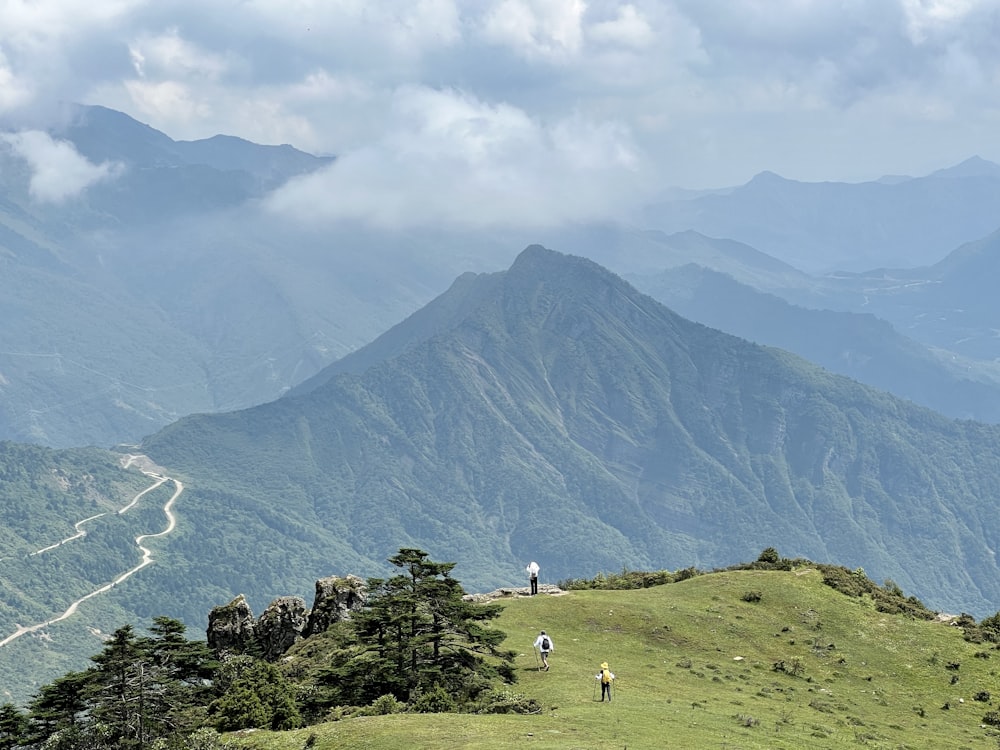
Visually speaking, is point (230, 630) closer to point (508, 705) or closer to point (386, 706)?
point (386, 706)

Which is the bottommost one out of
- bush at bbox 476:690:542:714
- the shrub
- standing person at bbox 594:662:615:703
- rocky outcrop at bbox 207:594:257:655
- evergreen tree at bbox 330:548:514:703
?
bush at bbox 476:690:542:714

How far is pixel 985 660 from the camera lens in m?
56.1

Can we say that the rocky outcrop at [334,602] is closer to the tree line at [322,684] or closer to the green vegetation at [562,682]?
the green vegetation at [562,682]

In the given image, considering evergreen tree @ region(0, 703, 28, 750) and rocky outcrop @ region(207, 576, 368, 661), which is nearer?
evergreen tree @ region(0, 703, 28, 750)

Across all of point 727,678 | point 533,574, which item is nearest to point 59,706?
point 533,574

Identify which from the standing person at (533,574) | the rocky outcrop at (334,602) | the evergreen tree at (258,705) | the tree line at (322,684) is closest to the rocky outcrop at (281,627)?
the rocky outcrop at (334,602)

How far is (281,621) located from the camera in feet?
230

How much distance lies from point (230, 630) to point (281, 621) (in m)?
3.60

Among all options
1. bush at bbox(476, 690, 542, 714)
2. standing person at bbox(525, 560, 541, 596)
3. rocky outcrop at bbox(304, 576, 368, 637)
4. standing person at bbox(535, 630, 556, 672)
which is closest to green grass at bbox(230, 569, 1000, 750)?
standing person at bbox(535, 630, 556, 672)

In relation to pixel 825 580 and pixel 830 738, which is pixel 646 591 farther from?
pixel 830 738

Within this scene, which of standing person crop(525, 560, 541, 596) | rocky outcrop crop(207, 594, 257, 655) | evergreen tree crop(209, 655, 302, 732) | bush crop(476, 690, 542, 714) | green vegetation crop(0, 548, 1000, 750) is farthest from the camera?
rocky outcrop crop(207, 594, 257, 655)

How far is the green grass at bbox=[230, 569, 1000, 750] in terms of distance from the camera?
3853 cm

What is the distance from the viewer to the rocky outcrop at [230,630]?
69.5 metres

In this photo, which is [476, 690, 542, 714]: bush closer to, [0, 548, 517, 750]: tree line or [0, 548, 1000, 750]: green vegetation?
[0, 548, 1000, 750]: green vegetation
